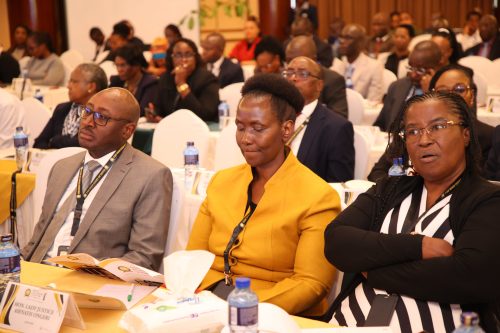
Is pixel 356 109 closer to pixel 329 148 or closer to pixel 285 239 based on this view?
pixel 329 148

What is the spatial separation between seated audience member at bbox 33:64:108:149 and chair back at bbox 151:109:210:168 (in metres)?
0.63

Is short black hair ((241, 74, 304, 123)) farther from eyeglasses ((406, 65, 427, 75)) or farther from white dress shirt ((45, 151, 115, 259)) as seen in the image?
eyeglasses ((406, 65, 427, 75))

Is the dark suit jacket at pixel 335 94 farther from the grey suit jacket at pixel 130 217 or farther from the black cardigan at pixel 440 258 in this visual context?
the black cardigan at pixel 440 258

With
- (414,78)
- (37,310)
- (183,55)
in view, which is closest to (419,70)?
(414,78)

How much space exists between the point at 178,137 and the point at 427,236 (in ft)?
9.71

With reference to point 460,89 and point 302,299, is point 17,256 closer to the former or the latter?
point 302,299

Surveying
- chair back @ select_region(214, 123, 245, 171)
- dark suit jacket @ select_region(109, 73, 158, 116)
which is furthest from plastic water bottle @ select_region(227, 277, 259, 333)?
dark suit jacket @ select_region(109, 73, 158, 116)

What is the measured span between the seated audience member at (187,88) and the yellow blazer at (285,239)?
372 cm

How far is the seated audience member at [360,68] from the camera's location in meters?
8.29

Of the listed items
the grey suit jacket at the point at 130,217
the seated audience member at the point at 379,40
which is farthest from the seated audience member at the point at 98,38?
the grey suit jacket at the point at 130,217

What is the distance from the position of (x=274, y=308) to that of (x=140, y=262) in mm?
1179

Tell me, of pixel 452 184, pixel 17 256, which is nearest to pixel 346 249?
pixel 452 184

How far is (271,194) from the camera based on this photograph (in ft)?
9.55

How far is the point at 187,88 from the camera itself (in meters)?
6.73
